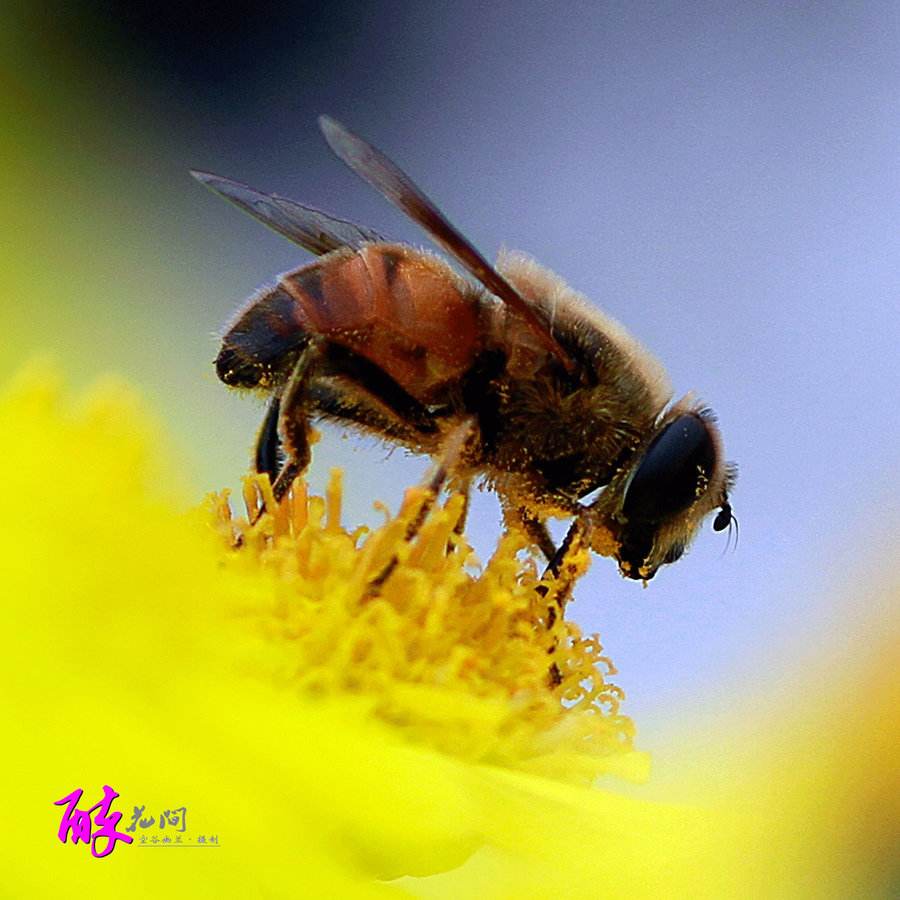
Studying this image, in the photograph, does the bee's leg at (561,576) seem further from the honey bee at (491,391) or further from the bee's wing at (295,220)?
the bee's wing at (295,220)

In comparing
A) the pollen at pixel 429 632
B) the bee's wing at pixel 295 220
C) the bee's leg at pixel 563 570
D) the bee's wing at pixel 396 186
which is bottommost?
the pollen at pixel 429 632

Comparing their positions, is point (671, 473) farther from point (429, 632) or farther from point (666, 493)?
point (429, 632)

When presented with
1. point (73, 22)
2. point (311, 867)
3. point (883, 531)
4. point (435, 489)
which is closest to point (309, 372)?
point (435, 489)

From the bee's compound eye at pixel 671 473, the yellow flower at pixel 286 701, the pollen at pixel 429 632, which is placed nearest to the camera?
the yellow flower at pixel 286 701

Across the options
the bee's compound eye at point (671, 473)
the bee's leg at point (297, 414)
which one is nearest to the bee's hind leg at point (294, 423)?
the bee's leg at point (297, 414)

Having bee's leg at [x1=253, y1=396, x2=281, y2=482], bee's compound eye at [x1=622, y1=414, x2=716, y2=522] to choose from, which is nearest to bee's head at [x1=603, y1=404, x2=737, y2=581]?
bee's compound eye at [x1=622, y1=414, x2=716, y2=522]

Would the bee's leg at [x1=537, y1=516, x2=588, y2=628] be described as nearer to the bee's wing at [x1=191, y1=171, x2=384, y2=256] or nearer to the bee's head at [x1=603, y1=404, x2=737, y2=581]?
the bee's head at [x1=603, y1=404, x2=737, y2=581]
